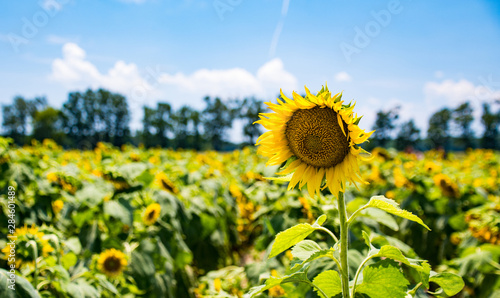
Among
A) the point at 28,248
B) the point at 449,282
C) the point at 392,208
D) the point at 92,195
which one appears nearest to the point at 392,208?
the point at 392,208

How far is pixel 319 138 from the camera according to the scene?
1127 millimetres

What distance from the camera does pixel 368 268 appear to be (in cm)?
105

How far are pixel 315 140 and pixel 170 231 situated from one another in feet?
6.88

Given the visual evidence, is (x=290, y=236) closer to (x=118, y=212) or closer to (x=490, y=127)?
(x=118, y=212)

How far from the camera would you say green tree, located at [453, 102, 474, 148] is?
3316cm

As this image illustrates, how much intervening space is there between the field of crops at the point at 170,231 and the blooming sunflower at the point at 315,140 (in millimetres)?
338

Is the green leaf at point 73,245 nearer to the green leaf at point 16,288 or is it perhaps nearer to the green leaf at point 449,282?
the green leaf at point 16,288

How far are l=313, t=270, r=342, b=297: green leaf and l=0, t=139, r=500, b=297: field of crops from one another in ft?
1.03

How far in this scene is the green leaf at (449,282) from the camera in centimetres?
106

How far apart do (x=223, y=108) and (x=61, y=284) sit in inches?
2221

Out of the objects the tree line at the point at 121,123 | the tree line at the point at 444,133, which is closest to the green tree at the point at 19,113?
the tree line at the point at 121,123

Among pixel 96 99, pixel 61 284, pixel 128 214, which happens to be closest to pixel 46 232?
pixel 61 284

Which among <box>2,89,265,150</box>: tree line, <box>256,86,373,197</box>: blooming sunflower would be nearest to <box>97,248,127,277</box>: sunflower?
<box>256,86,373,197</box>: blooming sunflower

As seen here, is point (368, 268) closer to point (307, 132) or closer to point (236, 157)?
point (307, 132)
